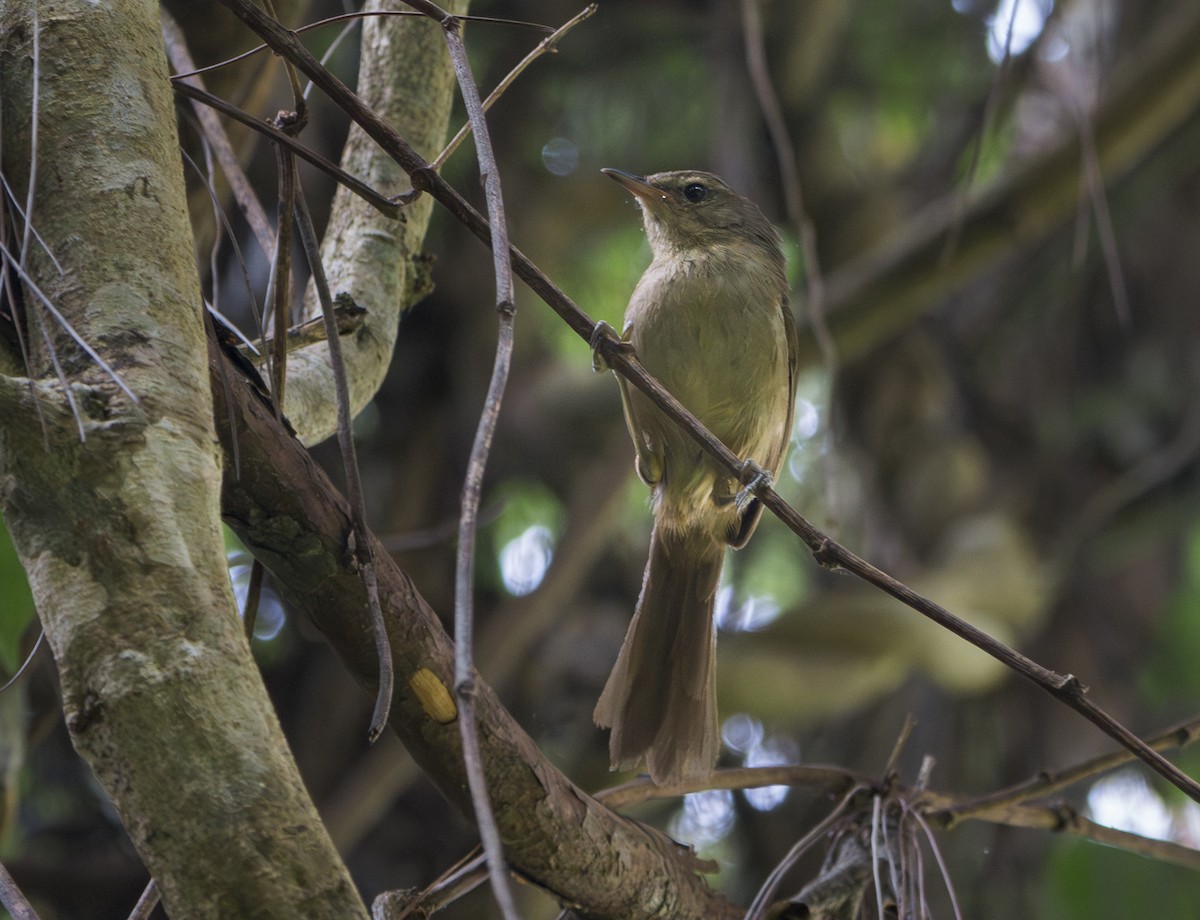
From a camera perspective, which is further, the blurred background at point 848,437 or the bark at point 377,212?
the blurred background at point 848,437

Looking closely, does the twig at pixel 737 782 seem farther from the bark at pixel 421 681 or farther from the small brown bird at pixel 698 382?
the small brown bird at pixel 698 382

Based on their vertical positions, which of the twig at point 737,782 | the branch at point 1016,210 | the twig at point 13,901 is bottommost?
the twig at point 13,901

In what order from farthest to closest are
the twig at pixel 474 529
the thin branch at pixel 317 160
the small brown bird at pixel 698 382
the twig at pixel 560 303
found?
1. the small brown bird at pixel 698 382
2. the thin branch at pixel 317 160
3. the twig at pixel 560 303
4. the twig at pixel 474 529

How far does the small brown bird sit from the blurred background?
0.55 metres

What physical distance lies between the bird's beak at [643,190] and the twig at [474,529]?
2.35 m

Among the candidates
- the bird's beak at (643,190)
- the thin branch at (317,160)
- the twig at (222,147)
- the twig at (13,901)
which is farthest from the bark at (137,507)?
the bird's beak at (643,190)

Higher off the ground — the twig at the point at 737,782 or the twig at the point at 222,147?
the twig at the point at 222,147

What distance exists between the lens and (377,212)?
275 centimetres

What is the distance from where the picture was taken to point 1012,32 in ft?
9.36

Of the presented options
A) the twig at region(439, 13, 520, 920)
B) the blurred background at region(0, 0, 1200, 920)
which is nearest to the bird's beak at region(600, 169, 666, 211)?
the blurred background at region(0, 0, 1200, 920)

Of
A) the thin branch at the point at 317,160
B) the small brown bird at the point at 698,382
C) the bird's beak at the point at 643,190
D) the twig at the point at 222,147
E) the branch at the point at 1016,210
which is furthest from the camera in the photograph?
the branch at the point at 1016,210

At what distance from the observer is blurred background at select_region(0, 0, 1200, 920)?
5.22 meters

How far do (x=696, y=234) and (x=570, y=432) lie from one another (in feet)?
5.91

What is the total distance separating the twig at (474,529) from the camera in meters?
1.02
